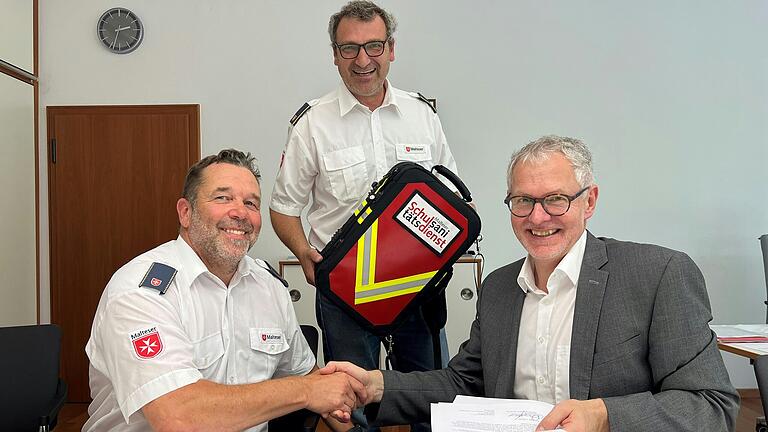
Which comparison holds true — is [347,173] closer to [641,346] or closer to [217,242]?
[217,242]

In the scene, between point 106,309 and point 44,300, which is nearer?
point 106,309

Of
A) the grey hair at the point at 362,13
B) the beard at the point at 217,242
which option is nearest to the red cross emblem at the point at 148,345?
the beard at the point at 217,242

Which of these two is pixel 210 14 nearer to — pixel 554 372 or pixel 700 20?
pixel 700 20

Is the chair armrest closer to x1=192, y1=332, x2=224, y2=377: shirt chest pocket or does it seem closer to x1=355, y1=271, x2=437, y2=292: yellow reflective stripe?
x1=192, y1=332, x2=224, y2=377: shirt chest pocket

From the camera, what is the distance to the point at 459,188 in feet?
8.65

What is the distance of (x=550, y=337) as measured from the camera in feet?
6.27

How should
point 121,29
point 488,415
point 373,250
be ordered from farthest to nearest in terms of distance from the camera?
point 121,29 → point 373,250 → point 488,415

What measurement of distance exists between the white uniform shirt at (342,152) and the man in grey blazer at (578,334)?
84 cm

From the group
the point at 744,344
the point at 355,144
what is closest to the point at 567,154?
the point at 355,144

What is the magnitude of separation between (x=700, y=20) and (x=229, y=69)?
130 inches

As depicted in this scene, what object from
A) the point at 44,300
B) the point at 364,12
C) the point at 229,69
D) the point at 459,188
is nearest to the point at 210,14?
the point at 229,69

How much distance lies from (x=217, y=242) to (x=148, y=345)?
1.40ft

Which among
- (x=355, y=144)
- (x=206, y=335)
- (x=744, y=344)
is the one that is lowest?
(x=744, y=344)

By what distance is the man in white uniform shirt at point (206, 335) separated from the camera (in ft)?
6.19
